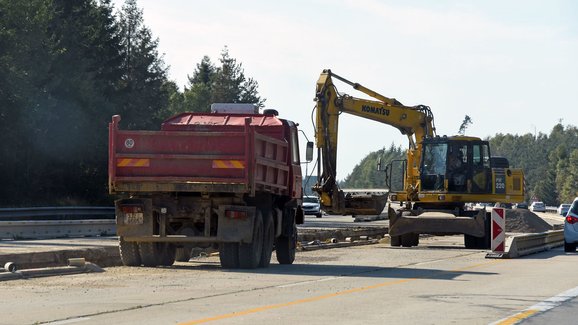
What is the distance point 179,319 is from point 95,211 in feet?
121

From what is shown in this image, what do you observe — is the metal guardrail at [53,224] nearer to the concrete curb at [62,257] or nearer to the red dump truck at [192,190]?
the concrete curb at [62,257]

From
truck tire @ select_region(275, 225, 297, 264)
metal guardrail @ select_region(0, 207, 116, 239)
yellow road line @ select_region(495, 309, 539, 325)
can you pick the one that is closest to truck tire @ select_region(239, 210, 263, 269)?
truck tire @ select_region(275, 225, 297, 264)

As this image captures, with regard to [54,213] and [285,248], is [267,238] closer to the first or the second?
[285,248]

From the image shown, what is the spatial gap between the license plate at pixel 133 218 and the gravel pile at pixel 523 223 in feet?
110

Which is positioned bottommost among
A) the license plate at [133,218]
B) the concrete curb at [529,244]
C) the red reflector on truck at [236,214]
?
the concrete curb at [529,244]

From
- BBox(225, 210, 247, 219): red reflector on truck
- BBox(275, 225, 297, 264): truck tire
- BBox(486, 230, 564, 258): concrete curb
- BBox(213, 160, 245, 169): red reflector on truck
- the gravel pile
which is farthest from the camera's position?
the gravel pile

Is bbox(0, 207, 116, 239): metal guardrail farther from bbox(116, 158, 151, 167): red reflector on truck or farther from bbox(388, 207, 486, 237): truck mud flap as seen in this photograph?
bbox(116, 158, 151, 167): red reflector on truck

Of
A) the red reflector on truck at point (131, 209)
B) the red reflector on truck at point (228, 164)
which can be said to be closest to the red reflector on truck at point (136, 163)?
the red reflector on truck at point (131, 209)

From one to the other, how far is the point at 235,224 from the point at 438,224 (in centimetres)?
1340

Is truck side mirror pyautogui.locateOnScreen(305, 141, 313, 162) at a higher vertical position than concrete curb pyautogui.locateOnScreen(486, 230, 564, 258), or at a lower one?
higher

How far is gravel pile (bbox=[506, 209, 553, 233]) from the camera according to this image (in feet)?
177

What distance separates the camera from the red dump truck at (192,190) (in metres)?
22.2

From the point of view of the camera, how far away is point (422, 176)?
123ft

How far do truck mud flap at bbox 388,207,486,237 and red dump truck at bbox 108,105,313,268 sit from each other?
39.2 feet
